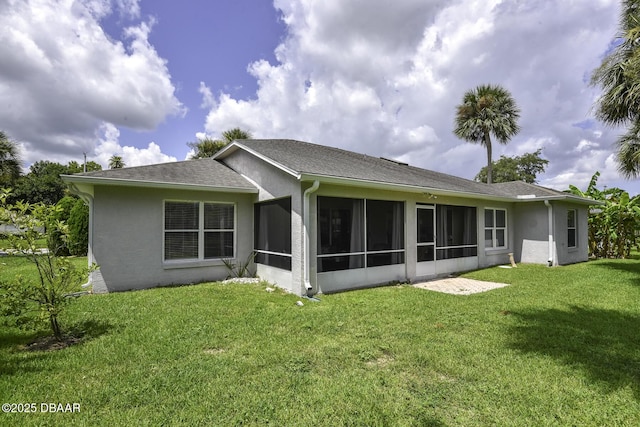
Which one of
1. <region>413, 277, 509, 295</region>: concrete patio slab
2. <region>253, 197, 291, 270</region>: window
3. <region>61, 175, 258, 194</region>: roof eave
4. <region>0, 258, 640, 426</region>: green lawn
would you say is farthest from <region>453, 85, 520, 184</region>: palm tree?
<region>61, 175, 258, 194</region>: roof eave

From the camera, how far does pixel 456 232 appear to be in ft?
39.7

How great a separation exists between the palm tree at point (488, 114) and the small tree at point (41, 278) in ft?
86.8

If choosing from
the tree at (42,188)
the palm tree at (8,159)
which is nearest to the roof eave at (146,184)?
the palm tree at (8,159)

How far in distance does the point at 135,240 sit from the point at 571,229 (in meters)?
18.9

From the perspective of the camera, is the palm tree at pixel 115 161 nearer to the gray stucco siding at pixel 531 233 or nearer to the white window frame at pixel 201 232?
the white window frame at pixel 201 232

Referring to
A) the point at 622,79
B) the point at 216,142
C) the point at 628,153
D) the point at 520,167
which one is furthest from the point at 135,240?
the point at 520,167

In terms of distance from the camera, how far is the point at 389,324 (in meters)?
5.88

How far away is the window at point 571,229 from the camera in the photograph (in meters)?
15.2

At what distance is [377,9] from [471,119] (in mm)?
17446

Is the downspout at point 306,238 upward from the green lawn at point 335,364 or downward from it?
upward

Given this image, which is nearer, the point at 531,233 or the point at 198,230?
the point at 198,230

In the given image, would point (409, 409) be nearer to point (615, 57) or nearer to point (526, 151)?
point (615, 57)

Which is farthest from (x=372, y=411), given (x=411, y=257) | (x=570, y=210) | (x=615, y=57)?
(x=570, y=210)

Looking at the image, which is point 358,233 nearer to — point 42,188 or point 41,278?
point 41,278
